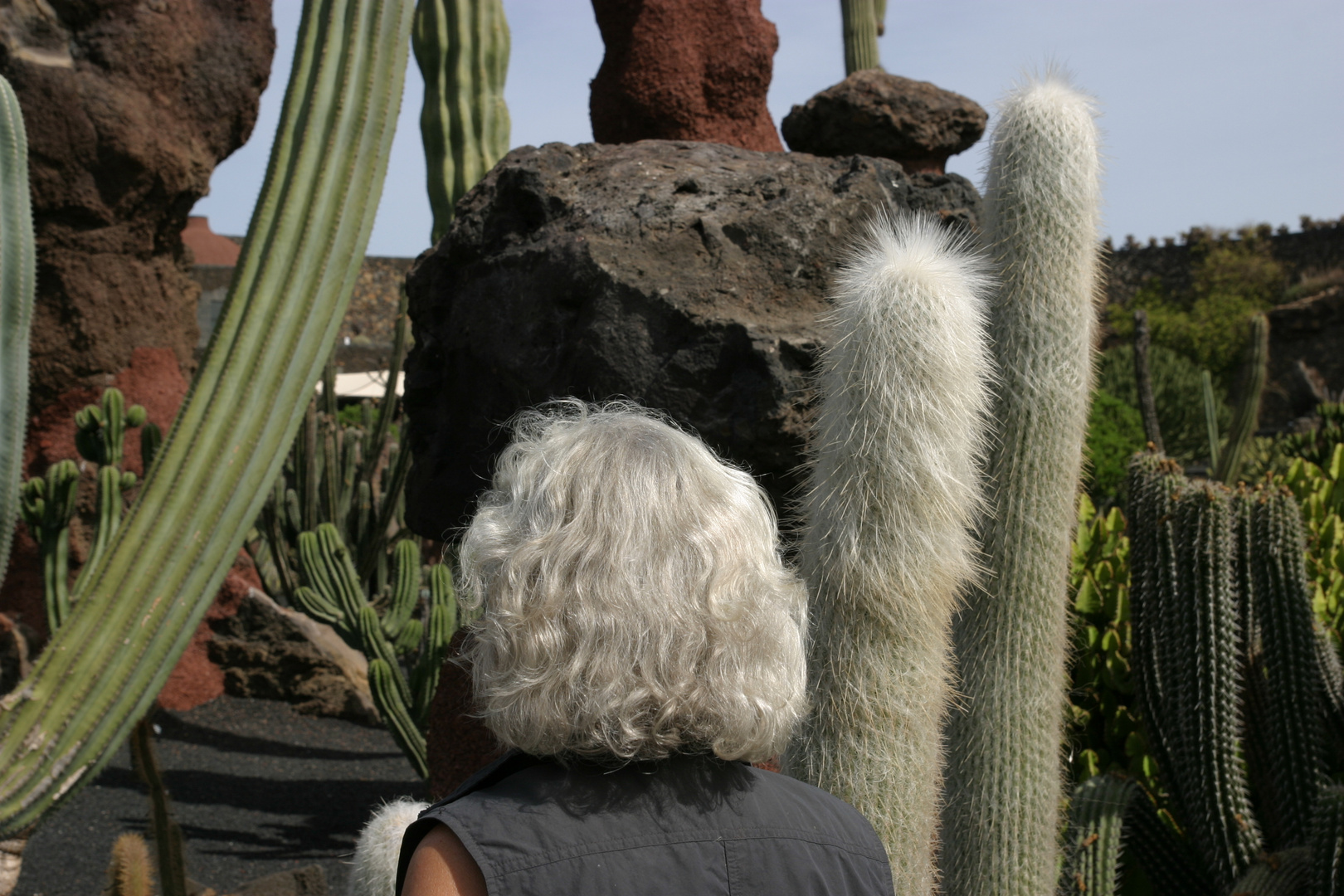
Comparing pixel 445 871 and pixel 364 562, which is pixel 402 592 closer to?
pixel 364 562

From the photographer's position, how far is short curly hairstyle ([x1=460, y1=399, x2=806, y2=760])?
3.62 feet

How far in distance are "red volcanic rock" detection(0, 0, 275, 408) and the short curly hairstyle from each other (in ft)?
17.2

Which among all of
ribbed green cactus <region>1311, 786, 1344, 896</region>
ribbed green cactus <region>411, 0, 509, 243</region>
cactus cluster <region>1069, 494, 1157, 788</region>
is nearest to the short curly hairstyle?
ribbed green cactus <region>1311, 786, 1344, 896</region>

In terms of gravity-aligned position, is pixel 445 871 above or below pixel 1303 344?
below

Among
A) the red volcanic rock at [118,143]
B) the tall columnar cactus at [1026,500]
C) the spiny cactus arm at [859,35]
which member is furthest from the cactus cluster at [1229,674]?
the spiny cactus arm at [859,35]

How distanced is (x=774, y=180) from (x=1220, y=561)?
6.40 ft

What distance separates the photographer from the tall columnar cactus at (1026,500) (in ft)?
7.51

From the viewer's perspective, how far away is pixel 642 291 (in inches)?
93.6

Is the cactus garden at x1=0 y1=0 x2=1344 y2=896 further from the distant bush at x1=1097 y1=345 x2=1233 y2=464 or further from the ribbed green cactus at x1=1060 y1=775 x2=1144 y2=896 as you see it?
the distant bush at x1=1097 y1=345 x2=1233 y2=464

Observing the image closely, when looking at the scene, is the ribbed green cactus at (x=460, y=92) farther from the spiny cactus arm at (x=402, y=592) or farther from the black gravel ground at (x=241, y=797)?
the black gravel ground at (x=241, y=797)

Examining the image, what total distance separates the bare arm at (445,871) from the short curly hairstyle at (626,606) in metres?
0.13

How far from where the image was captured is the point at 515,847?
1.02m

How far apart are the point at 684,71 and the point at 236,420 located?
6.16ft

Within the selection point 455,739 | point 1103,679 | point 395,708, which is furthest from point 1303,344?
point 455,739
